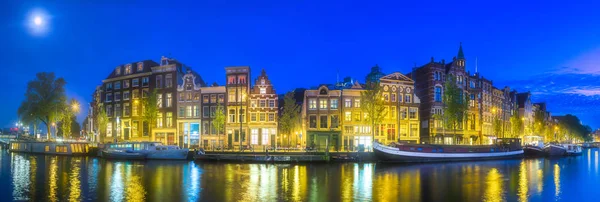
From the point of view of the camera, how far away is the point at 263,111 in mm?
83125

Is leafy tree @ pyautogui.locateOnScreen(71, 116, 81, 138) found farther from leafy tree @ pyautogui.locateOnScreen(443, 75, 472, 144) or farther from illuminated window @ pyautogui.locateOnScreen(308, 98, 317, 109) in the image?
leafy tree @ pyautogui.locateOnScreen(443, 75, 472, 144)

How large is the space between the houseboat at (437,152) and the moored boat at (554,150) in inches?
573

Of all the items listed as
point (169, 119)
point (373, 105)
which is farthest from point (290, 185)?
point (169, 119)

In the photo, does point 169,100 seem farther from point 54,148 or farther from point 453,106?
point 453,106

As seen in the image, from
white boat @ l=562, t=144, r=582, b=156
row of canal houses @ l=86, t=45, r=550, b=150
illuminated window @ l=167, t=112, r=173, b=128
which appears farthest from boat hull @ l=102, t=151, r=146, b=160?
white boat @ l=562, t=144, r=582, b=156

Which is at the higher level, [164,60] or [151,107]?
[164,60]

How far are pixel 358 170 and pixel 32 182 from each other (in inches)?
1325

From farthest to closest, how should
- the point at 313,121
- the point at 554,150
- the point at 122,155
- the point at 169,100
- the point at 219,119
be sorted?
the point at 554,150 < the point at 169,100 < the point at 313,121 < the point at 219,119 < the point at 122,155

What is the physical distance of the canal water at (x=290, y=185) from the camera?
111 ft

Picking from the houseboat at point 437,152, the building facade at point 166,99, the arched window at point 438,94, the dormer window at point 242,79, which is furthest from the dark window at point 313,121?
the building facade at point 166,99

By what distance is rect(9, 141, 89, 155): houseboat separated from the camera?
8500cm

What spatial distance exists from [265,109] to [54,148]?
43116mm

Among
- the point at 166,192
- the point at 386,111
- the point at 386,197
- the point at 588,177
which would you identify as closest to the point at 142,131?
the point at 386,111

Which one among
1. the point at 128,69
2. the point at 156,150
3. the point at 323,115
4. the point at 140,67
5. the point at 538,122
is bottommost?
the point at 156,150
